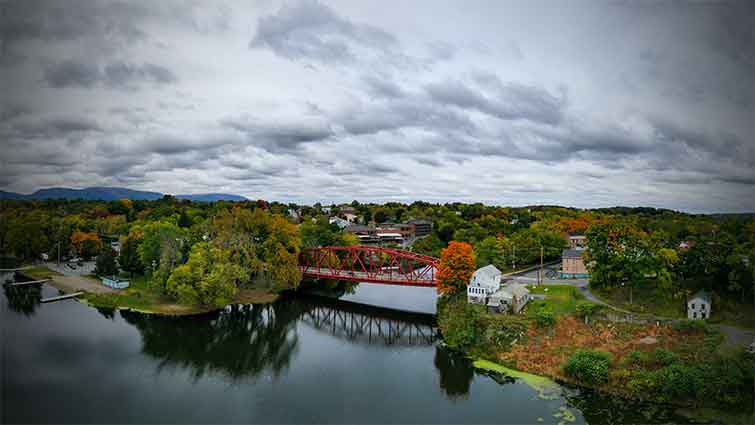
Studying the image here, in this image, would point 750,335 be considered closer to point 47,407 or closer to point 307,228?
point 47,407

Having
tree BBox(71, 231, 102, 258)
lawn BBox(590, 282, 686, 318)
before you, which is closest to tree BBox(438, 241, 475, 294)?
lawn BBox(590, 282, 686, 318)

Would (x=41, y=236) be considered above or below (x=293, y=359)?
above

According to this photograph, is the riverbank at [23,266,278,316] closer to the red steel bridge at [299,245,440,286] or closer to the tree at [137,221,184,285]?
the tree at [137,221,184,285]

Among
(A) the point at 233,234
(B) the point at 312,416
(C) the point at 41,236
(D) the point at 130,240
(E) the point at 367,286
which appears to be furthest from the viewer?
(C) the point at 41,236

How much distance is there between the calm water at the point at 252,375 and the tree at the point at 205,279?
1.54 m

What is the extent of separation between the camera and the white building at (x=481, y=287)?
2767cm

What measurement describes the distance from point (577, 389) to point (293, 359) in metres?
14.5

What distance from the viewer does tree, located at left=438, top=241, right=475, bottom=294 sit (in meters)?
29.0

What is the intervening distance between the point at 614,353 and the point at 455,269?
1073 centimetres

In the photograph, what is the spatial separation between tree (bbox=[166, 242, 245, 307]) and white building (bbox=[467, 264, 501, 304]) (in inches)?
697

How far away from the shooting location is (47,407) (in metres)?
17.7

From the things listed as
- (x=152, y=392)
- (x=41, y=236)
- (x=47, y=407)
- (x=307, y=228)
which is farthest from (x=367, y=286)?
(x=41, y=236)

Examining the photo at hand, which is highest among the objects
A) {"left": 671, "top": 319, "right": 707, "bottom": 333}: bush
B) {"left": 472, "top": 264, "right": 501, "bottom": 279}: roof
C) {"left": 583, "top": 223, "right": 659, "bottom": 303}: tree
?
{"left": 583, "top": 223, "right": 659, "bottom": 303}: tree

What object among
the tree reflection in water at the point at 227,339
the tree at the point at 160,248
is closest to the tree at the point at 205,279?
the tree reflection in water at the point at 227,339
